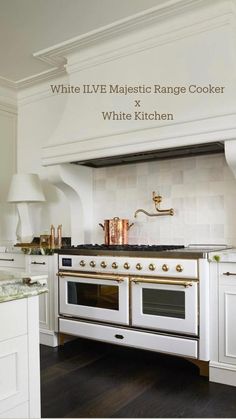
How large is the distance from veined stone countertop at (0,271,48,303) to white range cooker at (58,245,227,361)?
1238mm

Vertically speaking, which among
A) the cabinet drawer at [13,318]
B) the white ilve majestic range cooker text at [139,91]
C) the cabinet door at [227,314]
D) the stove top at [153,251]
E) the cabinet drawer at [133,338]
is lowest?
the cabinet drawer at [133,338]

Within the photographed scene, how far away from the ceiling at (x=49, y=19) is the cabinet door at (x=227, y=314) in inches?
76.0

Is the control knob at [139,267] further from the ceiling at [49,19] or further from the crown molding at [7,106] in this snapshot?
the crown molding at [7,106]

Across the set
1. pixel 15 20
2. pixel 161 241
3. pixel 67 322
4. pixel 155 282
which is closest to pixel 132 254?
pixel 155 282

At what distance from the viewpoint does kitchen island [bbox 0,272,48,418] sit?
1.36 m

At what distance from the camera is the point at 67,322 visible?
3064mm

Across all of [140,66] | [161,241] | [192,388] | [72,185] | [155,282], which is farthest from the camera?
[72,185]

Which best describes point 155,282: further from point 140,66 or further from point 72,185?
point 140,66

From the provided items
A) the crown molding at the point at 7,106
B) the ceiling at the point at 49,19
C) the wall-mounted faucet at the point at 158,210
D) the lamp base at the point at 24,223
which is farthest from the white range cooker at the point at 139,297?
the crown molding at the point at 7,106

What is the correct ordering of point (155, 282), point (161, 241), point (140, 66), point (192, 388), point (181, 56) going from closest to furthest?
point (192, 388) < point (155, 282) < point (181, 56) < point (140, 66) < point (161, 241)

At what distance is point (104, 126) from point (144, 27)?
0.81 m

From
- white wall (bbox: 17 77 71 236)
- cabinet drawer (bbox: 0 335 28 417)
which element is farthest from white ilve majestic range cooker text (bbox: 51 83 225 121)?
cabinet drawer (bbox: 0 335 28 417)

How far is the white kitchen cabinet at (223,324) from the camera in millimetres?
2350

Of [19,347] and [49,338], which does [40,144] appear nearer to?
[49,338]
